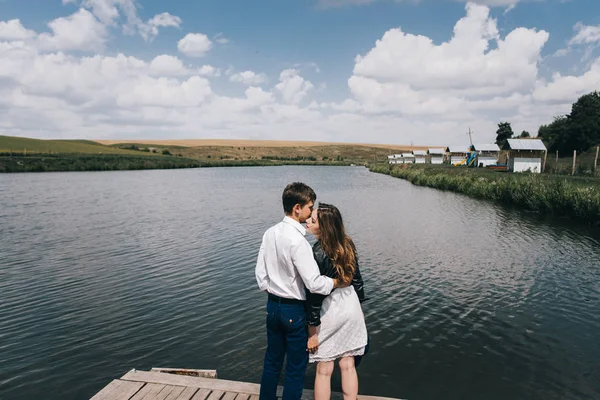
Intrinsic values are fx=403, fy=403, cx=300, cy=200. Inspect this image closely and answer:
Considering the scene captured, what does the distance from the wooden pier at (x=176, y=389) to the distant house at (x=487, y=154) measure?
7039cm

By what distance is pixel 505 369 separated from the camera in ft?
22.5

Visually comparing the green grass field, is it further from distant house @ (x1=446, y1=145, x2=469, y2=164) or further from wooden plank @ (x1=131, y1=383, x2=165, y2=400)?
wooden plank @ (x1=131, y1=383, x2=165, y2=400)

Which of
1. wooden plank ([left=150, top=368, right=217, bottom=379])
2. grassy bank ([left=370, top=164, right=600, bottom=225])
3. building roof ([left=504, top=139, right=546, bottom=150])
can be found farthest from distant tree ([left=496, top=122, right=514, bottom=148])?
wooden plank ([left=150, top=368, right=217, bottom=379])

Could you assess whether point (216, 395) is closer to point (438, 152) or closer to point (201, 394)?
point (201, 394)

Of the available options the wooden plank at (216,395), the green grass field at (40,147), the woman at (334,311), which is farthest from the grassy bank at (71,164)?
the woman at (334,311)

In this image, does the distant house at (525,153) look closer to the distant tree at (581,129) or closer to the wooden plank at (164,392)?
the distant tree at (581,129)

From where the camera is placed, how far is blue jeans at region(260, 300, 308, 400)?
4.20 metres

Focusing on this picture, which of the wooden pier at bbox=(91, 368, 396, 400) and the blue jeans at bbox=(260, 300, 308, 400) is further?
the wooden pier at bbox=(91, 368, 396, 400)

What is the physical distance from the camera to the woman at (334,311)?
424cm

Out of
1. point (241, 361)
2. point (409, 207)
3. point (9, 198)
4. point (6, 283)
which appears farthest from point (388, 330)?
point (9, 198)

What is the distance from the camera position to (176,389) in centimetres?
514

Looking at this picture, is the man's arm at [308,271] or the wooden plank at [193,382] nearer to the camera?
the man's arm at [308,271]

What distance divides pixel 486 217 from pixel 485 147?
54287 millimetres

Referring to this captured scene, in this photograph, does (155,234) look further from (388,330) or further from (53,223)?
(388,330)
